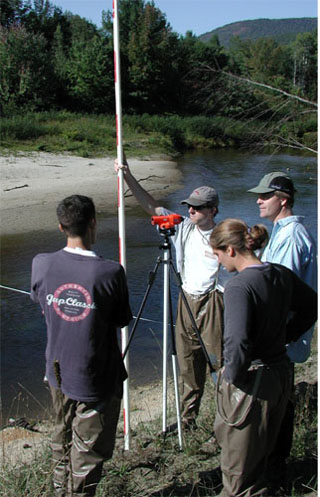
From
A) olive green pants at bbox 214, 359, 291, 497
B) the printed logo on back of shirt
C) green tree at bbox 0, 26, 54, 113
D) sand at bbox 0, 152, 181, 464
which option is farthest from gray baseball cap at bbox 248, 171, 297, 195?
green tree at bbox 0, 26, 54, 113

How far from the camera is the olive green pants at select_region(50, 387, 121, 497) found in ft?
7.86

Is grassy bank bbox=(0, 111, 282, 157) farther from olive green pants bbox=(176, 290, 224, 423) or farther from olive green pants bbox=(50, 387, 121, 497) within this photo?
olive green pants bbox=(50, 387, 121, 497)

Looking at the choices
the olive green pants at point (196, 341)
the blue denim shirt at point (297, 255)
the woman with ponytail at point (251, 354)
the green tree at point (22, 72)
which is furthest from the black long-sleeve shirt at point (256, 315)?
the green tree at point (22, 72)

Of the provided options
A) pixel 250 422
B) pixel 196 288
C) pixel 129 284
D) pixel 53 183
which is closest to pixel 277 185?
pixel 196 288

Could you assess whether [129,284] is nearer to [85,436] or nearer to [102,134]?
[85,436]

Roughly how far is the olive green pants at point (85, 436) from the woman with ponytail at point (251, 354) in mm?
503

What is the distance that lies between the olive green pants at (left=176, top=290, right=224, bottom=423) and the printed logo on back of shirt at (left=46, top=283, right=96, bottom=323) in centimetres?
105

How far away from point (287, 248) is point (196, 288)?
2.34 ft

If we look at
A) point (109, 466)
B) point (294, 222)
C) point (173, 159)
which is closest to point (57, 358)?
point (109, 466)

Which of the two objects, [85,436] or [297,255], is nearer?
[85,436]

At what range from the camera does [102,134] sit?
25641mm

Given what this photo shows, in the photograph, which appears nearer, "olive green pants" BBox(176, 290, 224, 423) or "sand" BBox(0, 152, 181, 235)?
"olive green pants" BBox(176, 290, 224, 423)

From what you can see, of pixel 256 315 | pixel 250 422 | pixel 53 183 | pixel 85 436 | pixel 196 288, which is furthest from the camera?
pixel 53 183

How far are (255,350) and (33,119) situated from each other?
86.3ft
